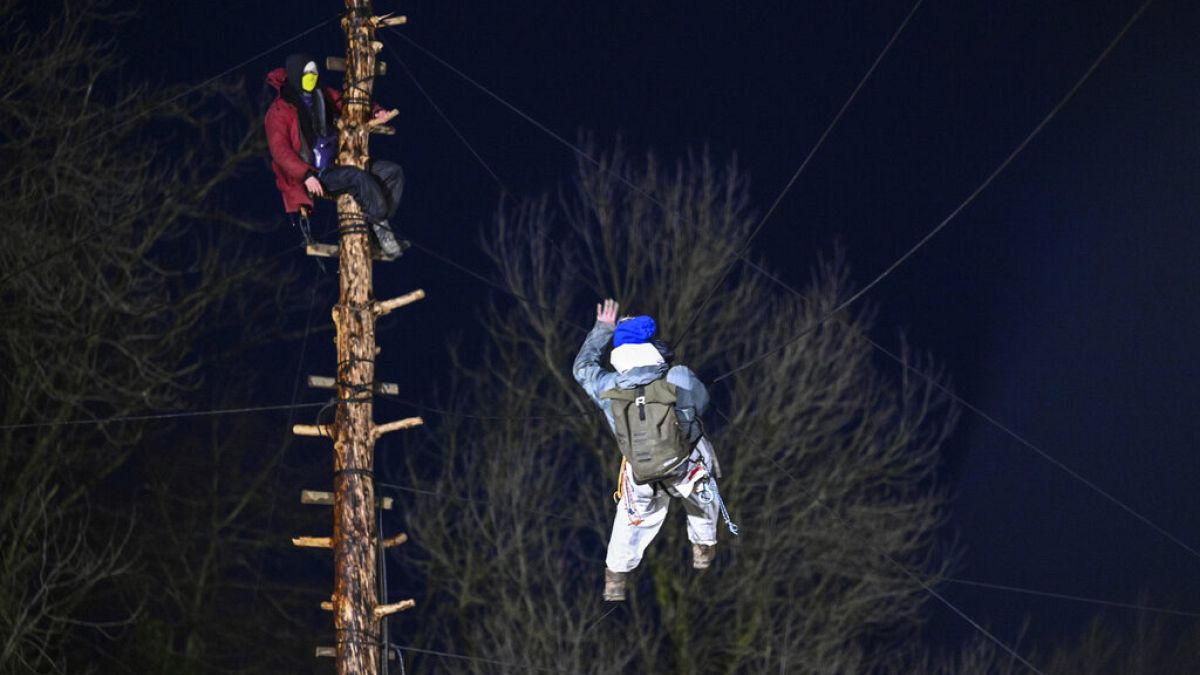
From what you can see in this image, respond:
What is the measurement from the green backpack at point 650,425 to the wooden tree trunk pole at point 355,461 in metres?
1.84

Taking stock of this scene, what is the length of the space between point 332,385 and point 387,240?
112 centimetres

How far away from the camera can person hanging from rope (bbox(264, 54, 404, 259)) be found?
1466 cm

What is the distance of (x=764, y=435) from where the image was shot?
28.7 meters

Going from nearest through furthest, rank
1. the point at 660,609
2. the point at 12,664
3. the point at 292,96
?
1. the point at 292,96
2. the point at 12,664
3. the point at 660,609

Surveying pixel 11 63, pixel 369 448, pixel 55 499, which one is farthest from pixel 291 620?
pixel 369 448

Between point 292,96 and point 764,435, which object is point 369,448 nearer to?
point 292,96

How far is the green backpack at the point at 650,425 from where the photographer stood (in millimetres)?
13438

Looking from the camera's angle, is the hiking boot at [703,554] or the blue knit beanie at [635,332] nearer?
the blue knit beanie at [635,332]

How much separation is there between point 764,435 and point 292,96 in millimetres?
14813

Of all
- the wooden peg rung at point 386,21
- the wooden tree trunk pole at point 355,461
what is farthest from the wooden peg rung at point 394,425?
the wooden peg rung at point 386,21

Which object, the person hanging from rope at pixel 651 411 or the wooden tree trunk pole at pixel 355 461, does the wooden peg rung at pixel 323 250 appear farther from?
the person hanging from rope at pixel 651 411

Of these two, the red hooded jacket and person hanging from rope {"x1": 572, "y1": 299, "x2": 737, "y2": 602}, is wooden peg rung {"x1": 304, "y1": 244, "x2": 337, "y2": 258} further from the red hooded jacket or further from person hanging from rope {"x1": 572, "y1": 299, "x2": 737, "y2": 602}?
person hanging from rope {"x1": 572, "y1": 299, "x2": 737, "y2": 602}

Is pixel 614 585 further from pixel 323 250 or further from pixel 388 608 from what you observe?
pixel 323 250

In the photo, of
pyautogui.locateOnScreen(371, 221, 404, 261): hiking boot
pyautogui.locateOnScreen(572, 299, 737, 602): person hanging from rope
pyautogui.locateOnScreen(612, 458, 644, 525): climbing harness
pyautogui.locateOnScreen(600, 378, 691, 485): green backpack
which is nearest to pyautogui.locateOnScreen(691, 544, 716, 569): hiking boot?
pyautogui.locateOnScreen(572, 299, 737, 602): person hanging from rope
